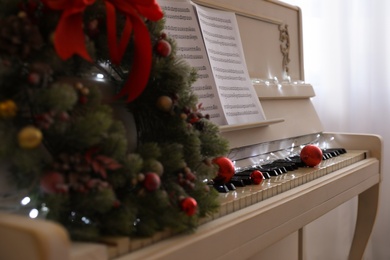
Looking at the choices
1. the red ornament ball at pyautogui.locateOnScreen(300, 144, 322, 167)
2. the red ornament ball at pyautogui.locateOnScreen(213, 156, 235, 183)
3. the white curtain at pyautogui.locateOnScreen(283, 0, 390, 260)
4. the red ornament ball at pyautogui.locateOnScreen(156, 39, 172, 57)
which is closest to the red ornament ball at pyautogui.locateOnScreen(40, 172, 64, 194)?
the red ornament ball at pyautogui.locateOnScreen(156, 39, 172, 57)

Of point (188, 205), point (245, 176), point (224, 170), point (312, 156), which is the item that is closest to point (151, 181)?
point (188, 205)

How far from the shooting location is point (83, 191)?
576 millimetres

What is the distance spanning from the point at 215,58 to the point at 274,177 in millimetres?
330

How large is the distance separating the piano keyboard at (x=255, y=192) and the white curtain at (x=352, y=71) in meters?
0.83

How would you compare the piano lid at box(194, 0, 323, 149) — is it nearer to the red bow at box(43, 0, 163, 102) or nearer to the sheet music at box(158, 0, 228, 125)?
the sheet music at box(158, 0, 228, 125)

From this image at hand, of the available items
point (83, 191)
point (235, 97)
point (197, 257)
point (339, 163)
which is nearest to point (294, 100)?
point (339, 163)

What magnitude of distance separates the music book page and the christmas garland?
40 cm

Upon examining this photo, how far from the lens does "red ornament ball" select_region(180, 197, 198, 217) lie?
0.67 metres

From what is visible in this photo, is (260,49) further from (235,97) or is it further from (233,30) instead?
(235,97)

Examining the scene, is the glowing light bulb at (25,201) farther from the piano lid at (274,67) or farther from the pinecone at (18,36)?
the piano lid at (274,67)

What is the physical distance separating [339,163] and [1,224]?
1064mm

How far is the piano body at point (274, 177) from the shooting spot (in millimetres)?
695

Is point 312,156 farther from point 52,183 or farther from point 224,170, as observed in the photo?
point 52,183

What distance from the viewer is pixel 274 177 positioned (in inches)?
45.6
